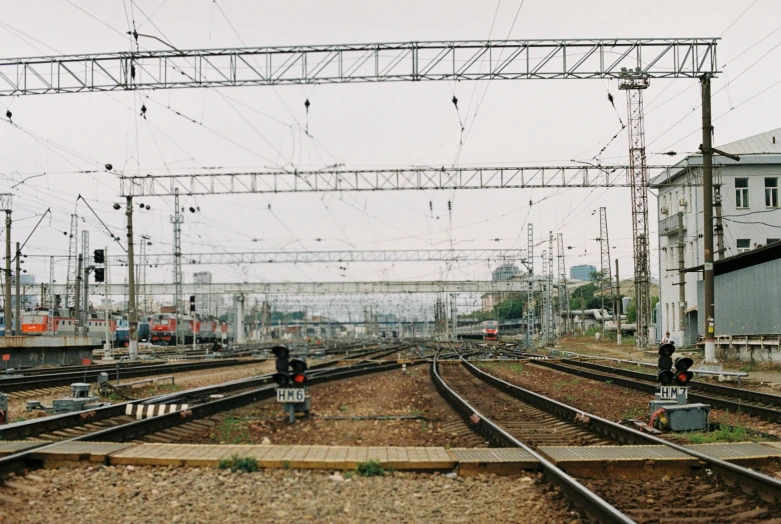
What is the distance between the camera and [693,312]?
4766 centimetres

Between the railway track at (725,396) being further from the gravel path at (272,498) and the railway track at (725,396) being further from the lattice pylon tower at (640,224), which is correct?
the lattice pylon tower at (640,224)

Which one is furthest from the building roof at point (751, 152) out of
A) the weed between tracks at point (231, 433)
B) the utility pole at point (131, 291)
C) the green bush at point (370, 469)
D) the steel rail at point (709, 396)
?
the green bush at point (370, 469)

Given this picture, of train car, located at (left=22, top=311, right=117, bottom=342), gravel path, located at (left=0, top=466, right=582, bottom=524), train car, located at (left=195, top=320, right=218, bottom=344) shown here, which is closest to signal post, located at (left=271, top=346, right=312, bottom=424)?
gravel path, located at (left=0, top=466, right=582, bottom=524)

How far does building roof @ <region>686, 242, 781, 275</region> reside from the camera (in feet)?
91.6

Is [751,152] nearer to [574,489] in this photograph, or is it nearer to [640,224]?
[640,224]

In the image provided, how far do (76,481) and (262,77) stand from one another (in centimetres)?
1720

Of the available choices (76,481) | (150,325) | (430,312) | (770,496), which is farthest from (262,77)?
(430,312)

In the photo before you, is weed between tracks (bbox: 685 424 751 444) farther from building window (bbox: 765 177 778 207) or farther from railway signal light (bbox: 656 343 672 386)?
building window (bbox: 765 177 778 207)

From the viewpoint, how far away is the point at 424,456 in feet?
28.6

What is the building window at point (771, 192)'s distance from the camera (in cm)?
4828

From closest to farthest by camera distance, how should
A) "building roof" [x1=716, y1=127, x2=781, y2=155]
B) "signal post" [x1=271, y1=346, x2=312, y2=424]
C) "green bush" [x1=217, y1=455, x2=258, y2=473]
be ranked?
"green bush" [x1=217, y1=455, x2=258, y2=473]
"signal post" [x1=271, y1=346, x2=312, y2=424]
"building roof" [x1=716, y1=127, x2=781, y2=155]

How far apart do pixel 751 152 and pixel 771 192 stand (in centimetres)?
419

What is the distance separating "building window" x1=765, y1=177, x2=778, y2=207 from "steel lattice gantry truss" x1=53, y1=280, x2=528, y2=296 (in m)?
37.8

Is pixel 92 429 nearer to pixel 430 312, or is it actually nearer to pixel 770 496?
pixel 770 496
